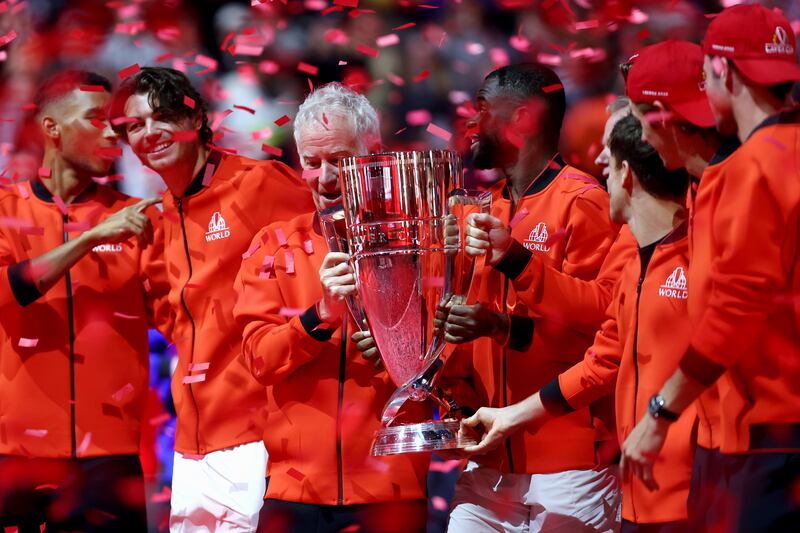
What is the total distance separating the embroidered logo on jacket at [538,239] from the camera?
3.55 metres

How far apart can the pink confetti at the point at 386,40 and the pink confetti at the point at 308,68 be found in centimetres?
27

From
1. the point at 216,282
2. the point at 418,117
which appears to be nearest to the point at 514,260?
the point at 216,282

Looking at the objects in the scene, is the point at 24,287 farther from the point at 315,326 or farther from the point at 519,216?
the point at 519,216

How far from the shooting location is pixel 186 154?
4098 mm

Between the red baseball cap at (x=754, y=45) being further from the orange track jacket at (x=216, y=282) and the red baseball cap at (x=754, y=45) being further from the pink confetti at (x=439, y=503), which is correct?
the pink confetti at (x=439, y=503)

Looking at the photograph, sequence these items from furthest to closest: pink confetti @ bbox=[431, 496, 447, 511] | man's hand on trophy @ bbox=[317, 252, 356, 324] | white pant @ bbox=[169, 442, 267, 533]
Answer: pink confetti @ bbox=[431, 496, 447, 511] < white pant @ bbox=[169, 442, 267, 533] < man's hand on trophy @ bbox=[317, 252, 356, 324]

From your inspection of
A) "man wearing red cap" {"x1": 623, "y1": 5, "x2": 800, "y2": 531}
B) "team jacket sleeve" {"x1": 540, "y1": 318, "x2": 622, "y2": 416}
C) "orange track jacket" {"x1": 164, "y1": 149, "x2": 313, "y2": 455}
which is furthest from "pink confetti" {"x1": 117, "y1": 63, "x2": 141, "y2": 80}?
"man wearing red cap" {"x1": 623, "y1": 5, "x2": 800, "y2": 531}

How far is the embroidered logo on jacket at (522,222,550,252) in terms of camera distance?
3.55m

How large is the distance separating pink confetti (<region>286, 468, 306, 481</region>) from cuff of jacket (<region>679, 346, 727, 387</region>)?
1.10 meters

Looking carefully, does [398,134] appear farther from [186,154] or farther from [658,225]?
[658,225]

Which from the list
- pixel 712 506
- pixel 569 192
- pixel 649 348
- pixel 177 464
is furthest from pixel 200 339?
pixel 712 506

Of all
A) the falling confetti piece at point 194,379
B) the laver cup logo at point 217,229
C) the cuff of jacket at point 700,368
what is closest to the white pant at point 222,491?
the falling confetti piece at point 194,379

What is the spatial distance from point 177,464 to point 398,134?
5.83 ft

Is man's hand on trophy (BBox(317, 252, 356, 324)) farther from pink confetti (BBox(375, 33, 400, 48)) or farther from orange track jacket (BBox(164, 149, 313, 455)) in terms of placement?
pink confetti (BBox(375, 33, 400, 48))
